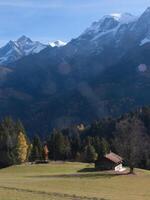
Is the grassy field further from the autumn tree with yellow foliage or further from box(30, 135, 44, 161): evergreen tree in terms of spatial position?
box(30, 135, 44, 161): evergreen tree

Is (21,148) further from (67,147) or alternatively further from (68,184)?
(68,184)

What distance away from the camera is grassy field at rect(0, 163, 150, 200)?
57.0m

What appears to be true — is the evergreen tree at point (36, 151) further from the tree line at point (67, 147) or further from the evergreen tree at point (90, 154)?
the evergreen tree at point (90, 154)

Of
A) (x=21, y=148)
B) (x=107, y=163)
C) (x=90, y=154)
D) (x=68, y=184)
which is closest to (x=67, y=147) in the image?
(x=90, y=154)

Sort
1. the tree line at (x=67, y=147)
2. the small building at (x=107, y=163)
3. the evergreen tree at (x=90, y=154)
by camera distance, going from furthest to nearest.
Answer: the evergreen tree at (x=90, y=154) < the small building at (x=107, y=163) < the tree line at (x=67, y=147)

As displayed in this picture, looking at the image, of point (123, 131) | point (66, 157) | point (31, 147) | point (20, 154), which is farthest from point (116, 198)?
point (66, 157)

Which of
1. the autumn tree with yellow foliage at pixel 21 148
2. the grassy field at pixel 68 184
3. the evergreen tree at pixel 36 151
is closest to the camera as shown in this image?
the grassy field at pixel 68 184

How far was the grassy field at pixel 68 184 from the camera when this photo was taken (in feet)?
187

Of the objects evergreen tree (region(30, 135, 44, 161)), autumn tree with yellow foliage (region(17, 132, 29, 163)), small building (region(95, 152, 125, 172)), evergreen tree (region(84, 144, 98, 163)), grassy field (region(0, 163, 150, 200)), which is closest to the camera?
grassy field (region(0, 163, 150, 200))

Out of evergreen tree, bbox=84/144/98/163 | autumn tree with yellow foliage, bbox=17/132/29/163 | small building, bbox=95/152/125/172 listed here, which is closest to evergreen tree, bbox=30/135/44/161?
autumn tree with yellow foliage, bbox=17/132/29/163

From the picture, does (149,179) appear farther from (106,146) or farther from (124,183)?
(106,146)

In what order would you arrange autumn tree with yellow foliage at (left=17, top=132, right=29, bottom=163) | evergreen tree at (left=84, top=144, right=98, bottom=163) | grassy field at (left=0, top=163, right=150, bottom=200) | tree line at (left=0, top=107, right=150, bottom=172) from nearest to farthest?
grassy field at (left=0, top=163, right=150, bottom=200) < tree line at (left=0, top=107, right=150, bottom=172) < autumn tree with yellow foliage at (left=17, top=132, right=29, bottom=163) < evergreen tree at (left=84, top=144, right=98, bottom=163)

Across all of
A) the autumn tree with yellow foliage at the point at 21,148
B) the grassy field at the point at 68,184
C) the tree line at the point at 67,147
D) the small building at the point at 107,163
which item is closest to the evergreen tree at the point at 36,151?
the tree line at the point at 67,147

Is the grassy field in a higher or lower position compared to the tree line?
lower
